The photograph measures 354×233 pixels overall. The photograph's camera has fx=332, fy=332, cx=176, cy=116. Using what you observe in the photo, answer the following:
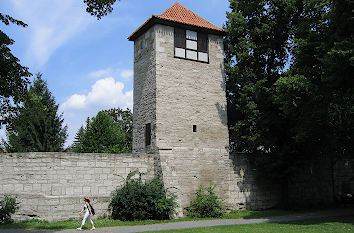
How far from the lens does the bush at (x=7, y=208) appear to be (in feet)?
41.1

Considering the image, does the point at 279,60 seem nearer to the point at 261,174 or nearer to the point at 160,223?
the point at 261,174

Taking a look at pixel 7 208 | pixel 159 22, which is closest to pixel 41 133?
pixel 7 208

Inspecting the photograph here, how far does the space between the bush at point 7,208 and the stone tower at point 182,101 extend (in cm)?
609

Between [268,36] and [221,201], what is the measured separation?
9289 mm

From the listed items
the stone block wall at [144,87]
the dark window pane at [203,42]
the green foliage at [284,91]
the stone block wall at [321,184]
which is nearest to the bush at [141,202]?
the stone block wall at [144,87]

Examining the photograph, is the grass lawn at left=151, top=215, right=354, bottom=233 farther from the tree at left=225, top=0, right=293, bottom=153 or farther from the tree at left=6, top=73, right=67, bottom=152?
the tree at left=6, top=73, right=67, bottom=152

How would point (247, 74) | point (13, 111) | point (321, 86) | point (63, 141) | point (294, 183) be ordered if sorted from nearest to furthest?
point (13, 111), point (321, 86), point (247, 74), point (294, 183), point (63, 141)

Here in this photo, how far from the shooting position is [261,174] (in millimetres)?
17969

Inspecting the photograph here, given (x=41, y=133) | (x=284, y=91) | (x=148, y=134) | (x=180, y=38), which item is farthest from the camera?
(x=41, y=133)

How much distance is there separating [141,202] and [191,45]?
841 centimetres

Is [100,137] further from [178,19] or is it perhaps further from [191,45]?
[178,19]

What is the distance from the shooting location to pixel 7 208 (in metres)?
12.6

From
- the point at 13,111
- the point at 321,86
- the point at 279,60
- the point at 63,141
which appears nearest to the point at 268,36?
the point at 279,60

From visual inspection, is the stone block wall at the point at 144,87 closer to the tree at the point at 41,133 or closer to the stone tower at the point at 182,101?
the stone tower at the point at 182,101
